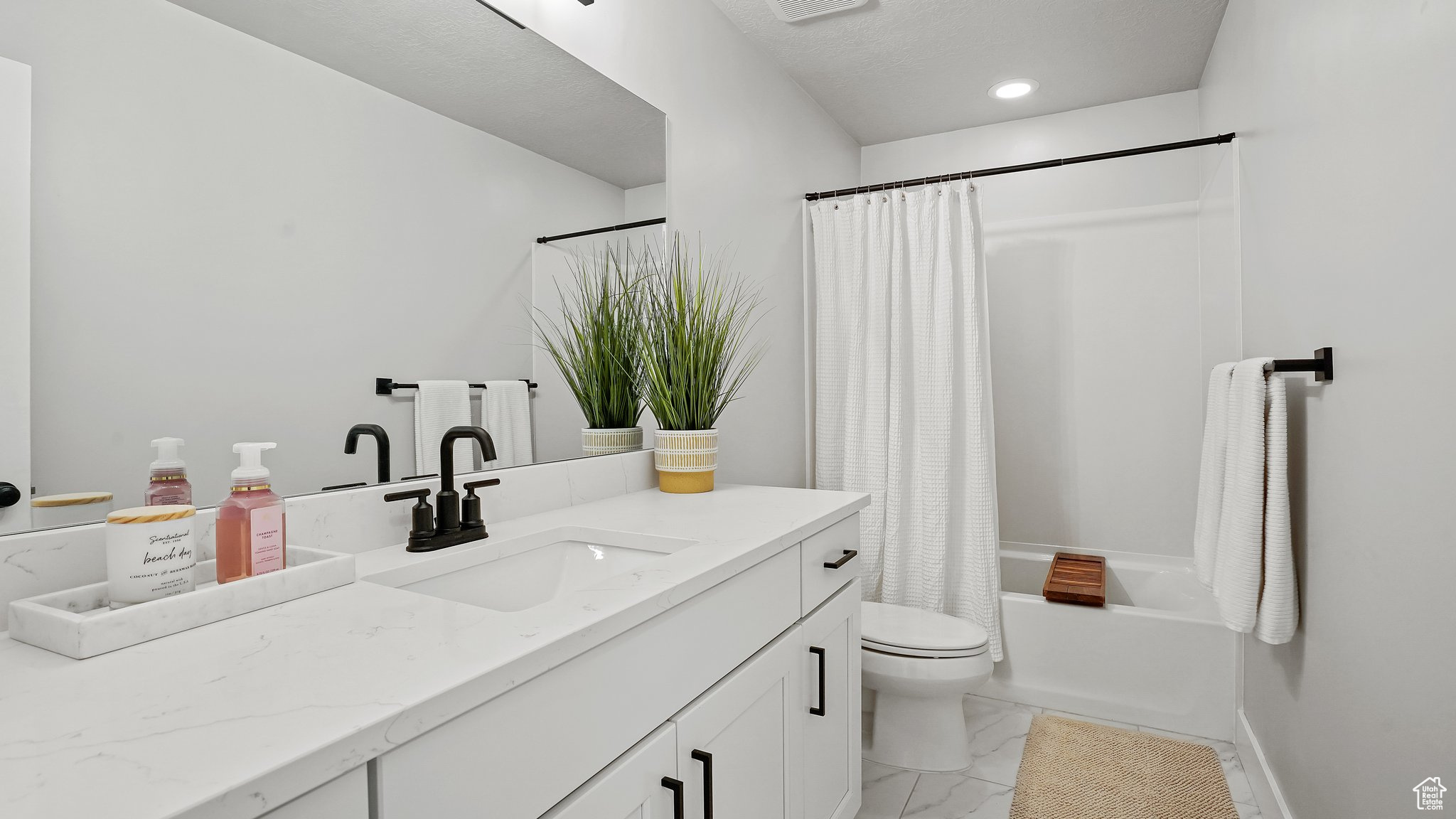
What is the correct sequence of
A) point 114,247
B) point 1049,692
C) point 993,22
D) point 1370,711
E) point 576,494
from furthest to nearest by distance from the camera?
1. point 1049,692
2. point 993,22
3. point 576,494
4. point 1370,711
5. point 114,247

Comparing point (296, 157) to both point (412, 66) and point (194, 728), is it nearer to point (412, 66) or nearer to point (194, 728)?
point (412, 66)

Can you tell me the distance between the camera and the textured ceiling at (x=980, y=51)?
7.50ft

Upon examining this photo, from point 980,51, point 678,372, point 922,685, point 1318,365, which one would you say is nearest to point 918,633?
point 922,685

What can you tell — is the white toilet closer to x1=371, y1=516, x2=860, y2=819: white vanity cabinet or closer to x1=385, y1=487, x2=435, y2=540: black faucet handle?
x1=371, y1=516, x2=860, y2=819: white vanity cabinet

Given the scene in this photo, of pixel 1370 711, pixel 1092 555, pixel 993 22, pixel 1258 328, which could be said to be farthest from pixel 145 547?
pixel 1092 555

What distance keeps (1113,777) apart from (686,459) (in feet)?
5.16

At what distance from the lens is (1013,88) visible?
2893 mm

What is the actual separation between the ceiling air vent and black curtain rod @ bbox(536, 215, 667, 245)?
2.73 feet

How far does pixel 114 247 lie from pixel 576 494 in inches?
36.7

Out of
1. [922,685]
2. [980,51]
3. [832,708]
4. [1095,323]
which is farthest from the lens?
[1095,323]

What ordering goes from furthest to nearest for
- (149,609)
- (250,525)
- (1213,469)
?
(1213,469), (250,525), (149,609)

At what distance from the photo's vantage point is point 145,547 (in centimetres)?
79

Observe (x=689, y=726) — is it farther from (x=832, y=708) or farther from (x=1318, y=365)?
(x=1318, y=365)

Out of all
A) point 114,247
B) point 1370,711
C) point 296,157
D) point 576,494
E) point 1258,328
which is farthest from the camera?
point 1258,328
